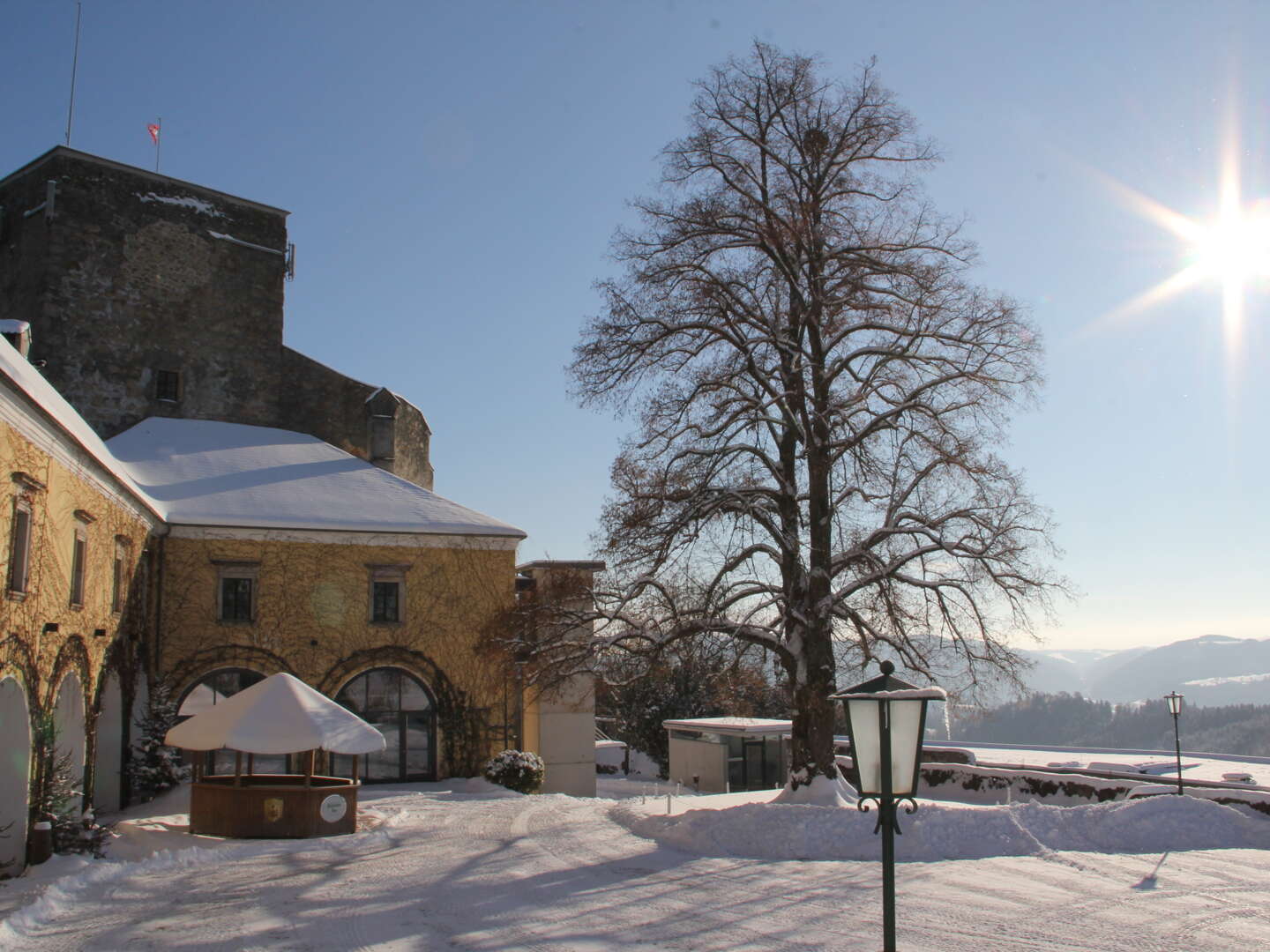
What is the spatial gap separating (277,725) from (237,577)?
32.2 feet

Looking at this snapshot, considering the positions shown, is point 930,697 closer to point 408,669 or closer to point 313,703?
point 313,703

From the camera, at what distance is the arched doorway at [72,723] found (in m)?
18.2

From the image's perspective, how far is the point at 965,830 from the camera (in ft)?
57.3

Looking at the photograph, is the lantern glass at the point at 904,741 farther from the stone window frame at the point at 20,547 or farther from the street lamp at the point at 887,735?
the stone window frame at the point at 20,547

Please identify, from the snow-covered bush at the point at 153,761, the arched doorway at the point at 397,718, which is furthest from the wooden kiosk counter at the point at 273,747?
the arched doorway at the point at 397,718

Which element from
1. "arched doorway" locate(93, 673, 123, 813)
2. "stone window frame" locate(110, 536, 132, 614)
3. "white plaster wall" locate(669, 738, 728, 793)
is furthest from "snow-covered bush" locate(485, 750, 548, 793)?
"stone window frame" locate(110, 536, 132, 614)

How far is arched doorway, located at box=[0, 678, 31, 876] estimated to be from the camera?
580 inches

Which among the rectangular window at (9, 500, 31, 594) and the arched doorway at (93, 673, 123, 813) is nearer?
the rectangular window at (9, 500, 31, 594)

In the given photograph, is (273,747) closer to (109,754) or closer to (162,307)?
(109,754)

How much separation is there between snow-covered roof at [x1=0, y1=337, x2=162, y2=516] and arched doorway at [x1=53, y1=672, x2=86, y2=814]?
3.73 m

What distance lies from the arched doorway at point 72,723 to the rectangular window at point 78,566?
126 cm

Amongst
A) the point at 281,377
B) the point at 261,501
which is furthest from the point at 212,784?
the point at 281,377

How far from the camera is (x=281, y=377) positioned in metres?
35.4

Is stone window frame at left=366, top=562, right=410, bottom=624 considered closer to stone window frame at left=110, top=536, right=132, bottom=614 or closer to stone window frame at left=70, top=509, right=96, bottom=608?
stone window frame at left=110, top=536, right=132, bottom=614
